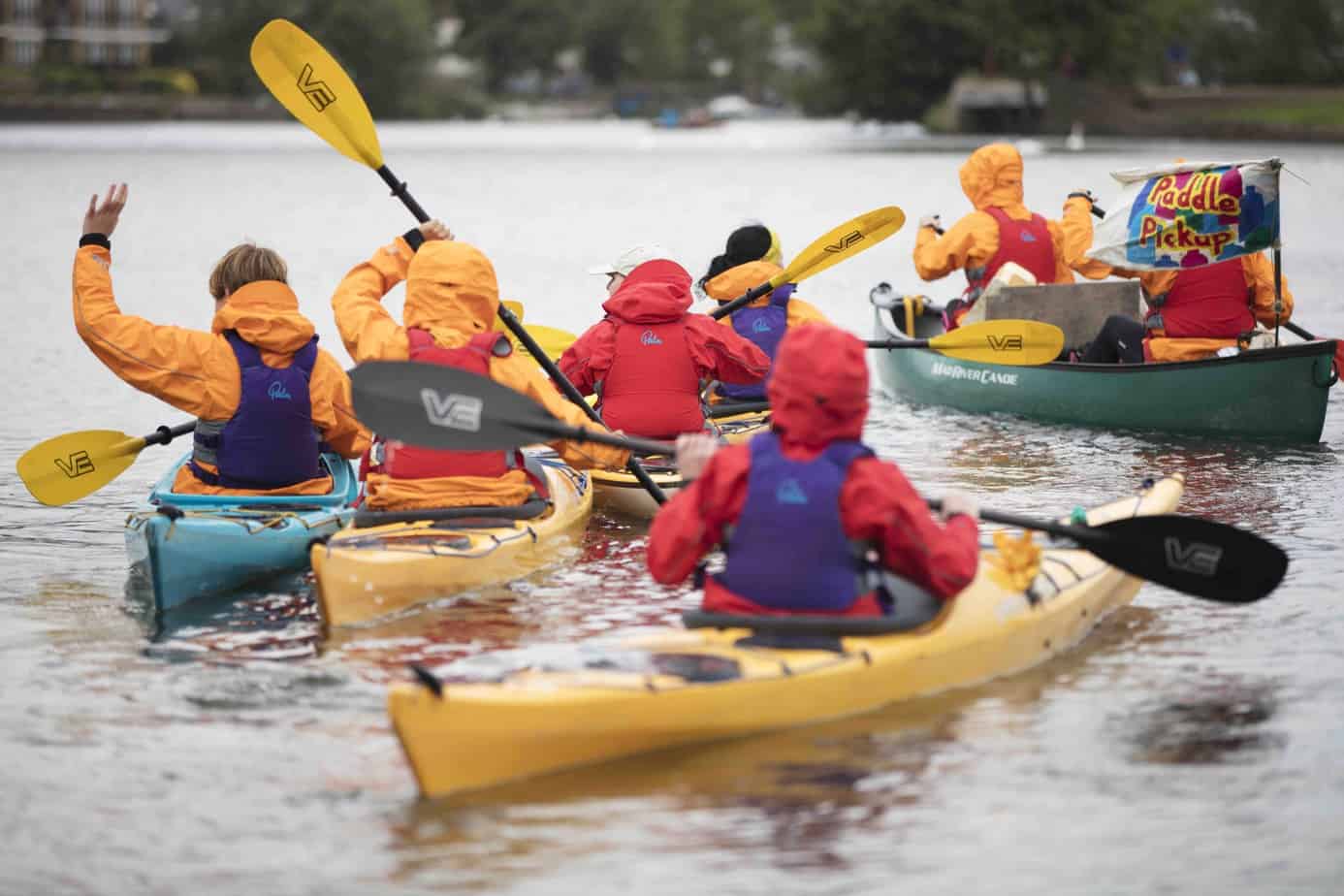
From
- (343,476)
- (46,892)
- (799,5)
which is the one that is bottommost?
(46,892)

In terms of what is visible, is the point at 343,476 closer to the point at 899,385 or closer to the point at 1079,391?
the point at 1079,391

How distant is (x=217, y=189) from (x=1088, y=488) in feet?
134

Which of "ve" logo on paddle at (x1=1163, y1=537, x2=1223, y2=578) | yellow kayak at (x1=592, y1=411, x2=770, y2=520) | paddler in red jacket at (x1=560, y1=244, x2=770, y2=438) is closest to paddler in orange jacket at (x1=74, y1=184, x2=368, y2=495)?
paddler in red jacket at (x1=560, y1=244, x2=770, y2=438)

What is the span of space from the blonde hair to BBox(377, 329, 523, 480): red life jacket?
0.76 metres

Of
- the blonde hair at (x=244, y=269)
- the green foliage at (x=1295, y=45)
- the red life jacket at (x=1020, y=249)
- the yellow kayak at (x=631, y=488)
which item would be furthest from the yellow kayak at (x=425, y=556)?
the green foliage at (x=1295, y=45)

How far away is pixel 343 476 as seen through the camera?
9.43 meters

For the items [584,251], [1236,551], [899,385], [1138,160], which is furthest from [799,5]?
[1236,551]

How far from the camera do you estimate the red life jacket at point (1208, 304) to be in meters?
12.6

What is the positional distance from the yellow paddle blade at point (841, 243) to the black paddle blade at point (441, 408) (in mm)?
3637

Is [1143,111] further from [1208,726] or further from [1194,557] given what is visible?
[1208,726]

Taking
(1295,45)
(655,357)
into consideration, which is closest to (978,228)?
(655,357)

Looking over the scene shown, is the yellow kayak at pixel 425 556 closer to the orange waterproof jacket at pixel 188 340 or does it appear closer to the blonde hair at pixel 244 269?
the orange waterproof jacket at pixel 188 340

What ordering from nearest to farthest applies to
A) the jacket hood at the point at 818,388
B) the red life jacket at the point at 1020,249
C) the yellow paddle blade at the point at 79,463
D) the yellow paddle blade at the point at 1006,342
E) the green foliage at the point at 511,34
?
the jacket hood at the point at 818,388 < the yellow paddle blade at the point at 79,463 < the yellow paddle blade at the point at 1006,342 < the red life jacket at the point at 1020,249 < the green foliage at the point at 511,34

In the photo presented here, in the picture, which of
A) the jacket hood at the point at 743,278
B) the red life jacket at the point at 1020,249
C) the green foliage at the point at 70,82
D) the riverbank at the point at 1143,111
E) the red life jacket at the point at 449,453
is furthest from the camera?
the green foliage at the point at 70,82
